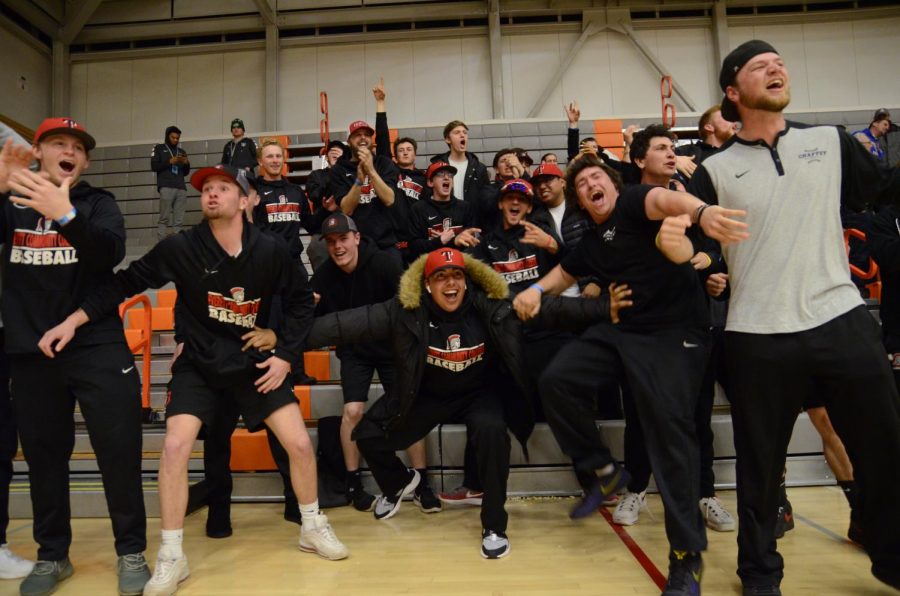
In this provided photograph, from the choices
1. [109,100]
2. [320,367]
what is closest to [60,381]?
[320,367]

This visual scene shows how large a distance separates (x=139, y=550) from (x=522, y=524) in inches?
75.7

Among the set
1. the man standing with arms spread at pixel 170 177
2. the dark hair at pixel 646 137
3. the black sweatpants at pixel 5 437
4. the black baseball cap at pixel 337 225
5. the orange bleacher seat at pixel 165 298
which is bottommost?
the black sweatpants at pixel 5 437

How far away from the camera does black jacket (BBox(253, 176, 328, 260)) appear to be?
5.08 m

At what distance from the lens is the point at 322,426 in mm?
3861

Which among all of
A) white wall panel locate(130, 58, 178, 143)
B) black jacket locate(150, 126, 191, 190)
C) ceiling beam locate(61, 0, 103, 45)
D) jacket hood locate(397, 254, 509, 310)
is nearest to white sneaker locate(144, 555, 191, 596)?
jacket hood locate(397, 254, 509, 310)

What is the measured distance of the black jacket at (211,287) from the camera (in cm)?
280

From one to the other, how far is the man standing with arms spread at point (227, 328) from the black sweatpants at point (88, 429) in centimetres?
22

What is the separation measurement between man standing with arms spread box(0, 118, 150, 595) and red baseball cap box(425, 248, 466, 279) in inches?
59.8

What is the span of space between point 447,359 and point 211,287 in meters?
1.31

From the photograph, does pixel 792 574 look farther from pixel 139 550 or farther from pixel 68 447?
pixel 68 447

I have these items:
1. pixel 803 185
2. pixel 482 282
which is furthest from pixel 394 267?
pixel 803 185

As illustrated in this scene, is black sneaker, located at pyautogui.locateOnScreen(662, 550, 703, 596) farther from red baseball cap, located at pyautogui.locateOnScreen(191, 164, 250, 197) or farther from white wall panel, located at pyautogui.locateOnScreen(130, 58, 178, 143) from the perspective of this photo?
white wall panel, located at pyautogui.locateOnScreen(130, 58, 178, 143)

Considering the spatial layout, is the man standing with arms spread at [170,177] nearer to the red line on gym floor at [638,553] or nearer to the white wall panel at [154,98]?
the white wall panel at [154,98]

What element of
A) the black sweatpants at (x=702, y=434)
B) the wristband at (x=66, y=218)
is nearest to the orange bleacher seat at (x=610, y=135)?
the black sweatpants at (x=702, y=434)
